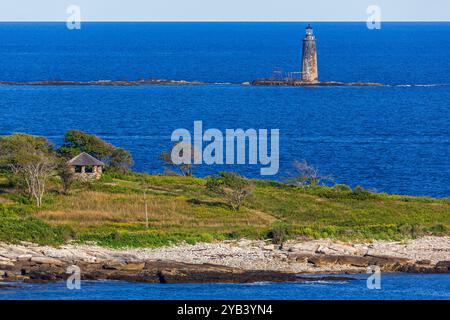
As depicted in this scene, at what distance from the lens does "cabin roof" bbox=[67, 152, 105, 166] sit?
209 feet

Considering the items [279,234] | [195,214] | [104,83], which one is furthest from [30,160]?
[104,83]

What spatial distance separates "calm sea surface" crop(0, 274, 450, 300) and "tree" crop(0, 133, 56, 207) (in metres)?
13.0

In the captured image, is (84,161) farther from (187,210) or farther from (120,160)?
(187,210)

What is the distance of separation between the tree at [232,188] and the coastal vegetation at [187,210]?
0.19 feet

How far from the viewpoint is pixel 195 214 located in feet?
189

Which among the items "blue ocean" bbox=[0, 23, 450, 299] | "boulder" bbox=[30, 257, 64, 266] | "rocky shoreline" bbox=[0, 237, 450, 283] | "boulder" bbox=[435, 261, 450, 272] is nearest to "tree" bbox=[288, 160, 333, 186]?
"blue ocean" bbox=[0, 23, 450, 299]

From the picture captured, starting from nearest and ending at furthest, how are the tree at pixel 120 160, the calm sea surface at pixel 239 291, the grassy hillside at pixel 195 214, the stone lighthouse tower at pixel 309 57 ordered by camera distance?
the calm sea surface at pixel 239 291, the grassy hillside at pixel 195 214, the tree at pixel 120 160, the stone lighthouse tower at pixel 309 57

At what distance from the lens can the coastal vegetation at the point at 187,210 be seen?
5284 centimetres

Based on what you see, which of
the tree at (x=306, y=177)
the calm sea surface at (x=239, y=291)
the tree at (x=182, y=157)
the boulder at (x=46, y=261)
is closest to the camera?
the calm sea surface at (x=239, y=291)

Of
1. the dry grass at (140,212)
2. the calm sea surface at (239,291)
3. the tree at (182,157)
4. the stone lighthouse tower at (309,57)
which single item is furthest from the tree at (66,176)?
the stone lighthouse tower at (309,57)

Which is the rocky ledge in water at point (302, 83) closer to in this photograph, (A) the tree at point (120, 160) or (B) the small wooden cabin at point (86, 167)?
(A) the tree at point (120, 160)

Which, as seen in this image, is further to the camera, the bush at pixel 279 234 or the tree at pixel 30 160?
the tree at pixel 30 160

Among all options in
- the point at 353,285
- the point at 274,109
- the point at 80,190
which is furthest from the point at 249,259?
the point at 274,109
